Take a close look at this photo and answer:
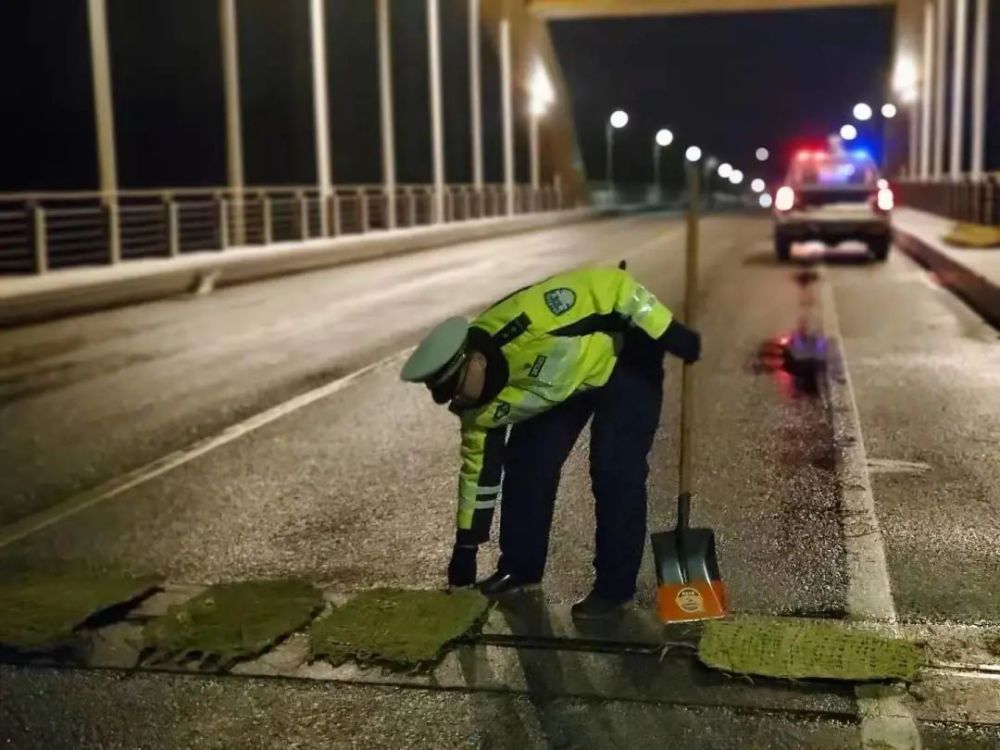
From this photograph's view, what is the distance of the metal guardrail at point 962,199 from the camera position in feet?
97.3

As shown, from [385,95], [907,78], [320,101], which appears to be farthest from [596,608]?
[907,78]

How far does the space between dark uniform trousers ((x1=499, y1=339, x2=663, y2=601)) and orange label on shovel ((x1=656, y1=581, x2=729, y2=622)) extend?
21 centimetres

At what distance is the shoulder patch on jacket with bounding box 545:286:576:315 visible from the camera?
5.19 meters

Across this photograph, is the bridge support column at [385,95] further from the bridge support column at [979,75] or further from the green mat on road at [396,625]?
the green mat on road at [396,625]

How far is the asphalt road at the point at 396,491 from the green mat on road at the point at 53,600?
0.24 m

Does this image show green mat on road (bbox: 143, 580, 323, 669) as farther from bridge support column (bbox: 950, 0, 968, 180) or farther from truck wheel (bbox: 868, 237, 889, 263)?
bridge support column (bbox: 950, 0, 968, 180)

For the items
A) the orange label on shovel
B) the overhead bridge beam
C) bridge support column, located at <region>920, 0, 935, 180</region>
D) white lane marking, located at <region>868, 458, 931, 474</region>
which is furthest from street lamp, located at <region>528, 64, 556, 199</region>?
the orange label on shovel

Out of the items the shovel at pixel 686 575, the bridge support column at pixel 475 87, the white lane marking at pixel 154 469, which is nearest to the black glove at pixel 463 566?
the shovel at pixel 686 575

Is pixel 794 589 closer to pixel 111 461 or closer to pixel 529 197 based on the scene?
pixel 111 461

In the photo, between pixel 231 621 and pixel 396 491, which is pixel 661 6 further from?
pixel 231 621

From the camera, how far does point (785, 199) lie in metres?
25.9

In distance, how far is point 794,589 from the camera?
234 inches

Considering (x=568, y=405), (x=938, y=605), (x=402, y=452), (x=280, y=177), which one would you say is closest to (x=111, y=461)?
(x=402, y=452)

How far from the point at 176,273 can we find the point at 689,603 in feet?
60.8
